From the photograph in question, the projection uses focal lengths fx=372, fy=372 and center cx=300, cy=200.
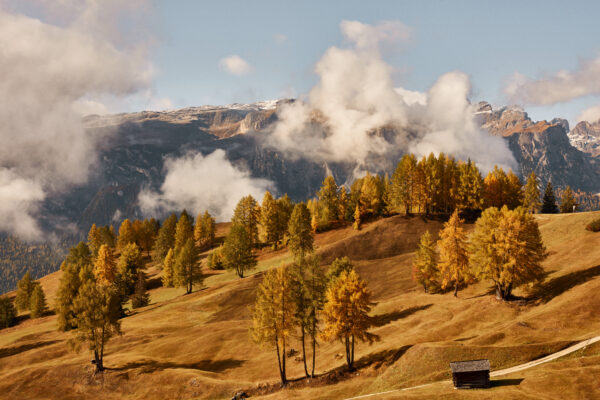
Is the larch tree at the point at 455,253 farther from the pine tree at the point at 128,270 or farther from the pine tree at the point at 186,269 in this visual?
the pine tree at the point at 128,270

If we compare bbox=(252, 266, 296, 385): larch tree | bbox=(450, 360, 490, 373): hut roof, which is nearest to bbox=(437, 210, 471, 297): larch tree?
bbox=(450, 360, 490, 373): hut roof

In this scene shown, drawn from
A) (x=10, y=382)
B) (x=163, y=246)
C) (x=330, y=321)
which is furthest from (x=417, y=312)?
(x=163, y=246)

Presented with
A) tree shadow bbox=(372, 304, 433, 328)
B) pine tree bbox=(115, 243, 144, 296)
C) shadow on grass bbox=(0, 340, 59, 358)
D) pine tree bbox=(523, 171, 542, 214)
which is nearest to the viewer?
tree shadow bbox=(372, 304, 433, 328)

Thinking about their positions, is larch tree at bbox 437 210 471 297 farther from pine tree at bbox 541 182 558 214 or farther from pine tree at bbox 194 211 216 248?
Answer: pine tree at bbox 194 211 216 248

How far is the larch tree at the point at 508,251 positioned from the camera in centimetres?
5062

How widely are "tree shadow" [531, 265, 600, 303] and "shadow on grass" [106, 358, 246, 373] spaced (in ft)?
142

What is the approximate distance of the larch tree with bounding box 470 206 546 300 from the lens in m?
50.6

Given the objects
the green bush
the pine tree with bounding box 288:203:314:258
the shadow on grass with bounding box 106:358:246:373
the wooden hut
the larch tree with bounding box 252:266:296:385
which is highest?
the pine tree with bounding box 288:203:314:258

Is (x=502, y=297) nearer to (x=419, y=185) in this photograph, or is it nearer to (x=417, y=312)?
(x=417, y=312)

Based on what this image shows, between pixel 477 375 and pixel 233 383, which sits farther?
pixel 233 383

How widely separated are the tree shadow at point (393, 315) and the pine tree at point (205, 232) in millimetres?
89705

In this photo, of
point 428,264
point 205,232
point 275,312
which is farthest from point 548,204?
point 205,232

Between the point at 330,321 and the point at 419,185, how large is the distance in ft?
240

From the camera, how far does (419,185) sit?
106000 mm
